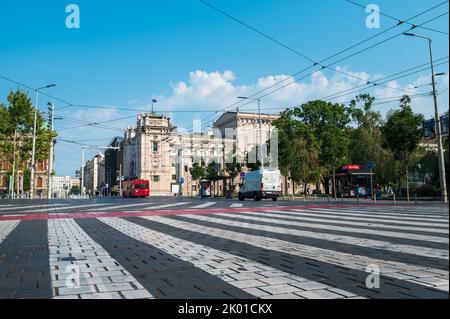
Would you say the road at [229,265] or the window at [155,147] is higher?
the window at [155,147]

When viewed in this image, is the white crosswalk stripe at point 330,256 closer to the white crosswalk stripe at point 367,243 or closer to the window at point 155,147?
the white crosswalk stripe at point 367,243

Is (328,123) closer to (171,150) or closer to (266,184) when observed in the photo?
(266,184)

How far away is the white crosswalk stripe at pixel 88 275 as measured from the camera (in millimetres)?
3730

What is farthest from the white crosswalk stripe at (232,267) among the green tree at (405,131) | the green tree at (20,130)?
the green tree at (20,130)

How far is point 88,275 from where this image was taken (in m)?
4.58

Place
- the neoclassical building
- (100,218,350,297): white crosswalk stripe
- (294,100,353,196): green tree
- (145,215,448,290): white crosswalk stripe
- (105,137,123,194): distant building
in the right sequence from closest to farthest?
(100,218,350,297): white crosswalk stripe → (145,215,448,290): white crosswalk stripe → (294,100,353,196): green tree → the neoclassical building → (105,137,123,194): distant building

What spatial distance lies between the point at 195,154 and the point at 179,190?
11.3 metres

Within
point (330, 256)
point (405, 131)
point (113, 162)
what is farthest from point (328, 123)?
point (113, 162)

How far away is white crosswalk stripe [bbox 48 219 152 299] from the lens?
12.2 ft

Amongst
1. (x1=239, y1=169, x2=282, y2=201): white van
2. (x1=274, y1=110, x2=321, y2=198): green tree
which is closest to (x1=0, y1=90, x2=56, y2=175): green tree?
(x1=239, y1=169, x2=282, y2=201): white van

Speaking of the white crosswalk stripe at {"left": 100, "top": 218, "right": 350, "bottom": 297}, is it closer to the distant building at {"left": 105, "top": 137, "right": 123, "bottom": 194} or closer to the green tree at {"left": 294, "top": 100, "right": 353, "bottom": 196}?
the green tree at {"left": 294, "top": 100, "right": 353, "bottom": 196}
